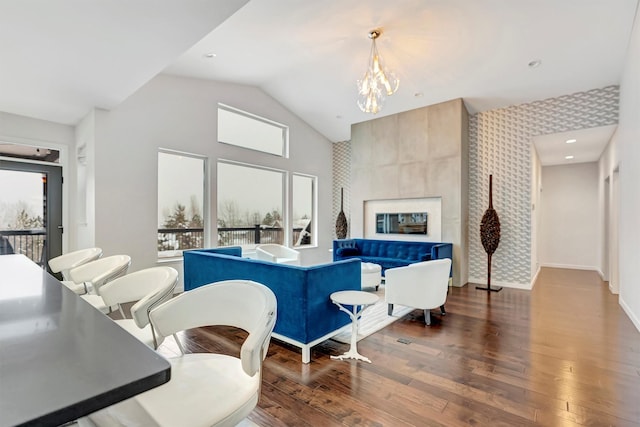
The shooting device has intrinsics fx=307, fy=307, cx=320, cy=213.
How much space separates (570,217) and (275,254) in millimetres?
7403

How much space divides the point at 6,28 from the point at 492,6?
4.72 m

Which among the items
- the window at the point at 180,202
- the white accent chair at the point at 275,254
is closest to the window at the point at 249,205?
the window at the point at 180,202

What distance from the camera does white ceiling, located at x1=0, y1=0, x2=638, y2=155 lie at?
2.33 metres

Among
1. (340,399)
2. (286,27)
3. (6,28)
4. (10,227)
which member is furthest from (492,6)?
(10,227)

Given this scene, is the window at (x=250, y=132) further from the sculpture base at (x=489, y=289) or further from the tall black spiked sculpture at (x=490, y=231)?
the sculpture base at (x=489, y=289)

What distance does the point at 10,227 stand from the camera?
424 centimetres

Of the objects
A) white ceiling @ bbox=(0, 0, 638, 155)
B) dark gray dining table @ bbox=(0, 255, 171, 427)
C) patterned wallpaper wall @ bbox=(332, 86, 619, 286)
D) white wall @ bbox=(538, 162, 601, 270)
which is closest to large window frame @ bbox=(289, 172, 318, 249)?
white ceiling @ bbox=(0, 0, 638, 155)

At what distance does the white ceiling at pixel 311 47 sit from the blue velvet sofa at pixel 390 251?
108 inches

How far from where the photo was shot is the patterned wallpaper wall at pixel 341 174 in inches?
322

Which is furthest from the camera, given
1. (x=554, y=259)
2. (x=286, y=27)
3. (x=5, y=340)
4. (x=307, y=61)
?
(x=554, y=259)

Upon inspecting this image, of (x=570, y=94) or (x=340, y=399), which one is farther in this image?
(x=570, y=94)

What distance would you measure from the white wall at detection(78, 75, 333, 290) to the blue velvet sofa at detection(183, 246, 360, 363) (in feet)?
7.37

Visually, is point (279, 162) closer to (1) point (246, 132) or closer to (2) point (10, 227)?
(1) point (246, 132)

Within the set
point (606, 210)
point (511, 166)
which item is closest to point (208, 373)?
point (511, 166)
